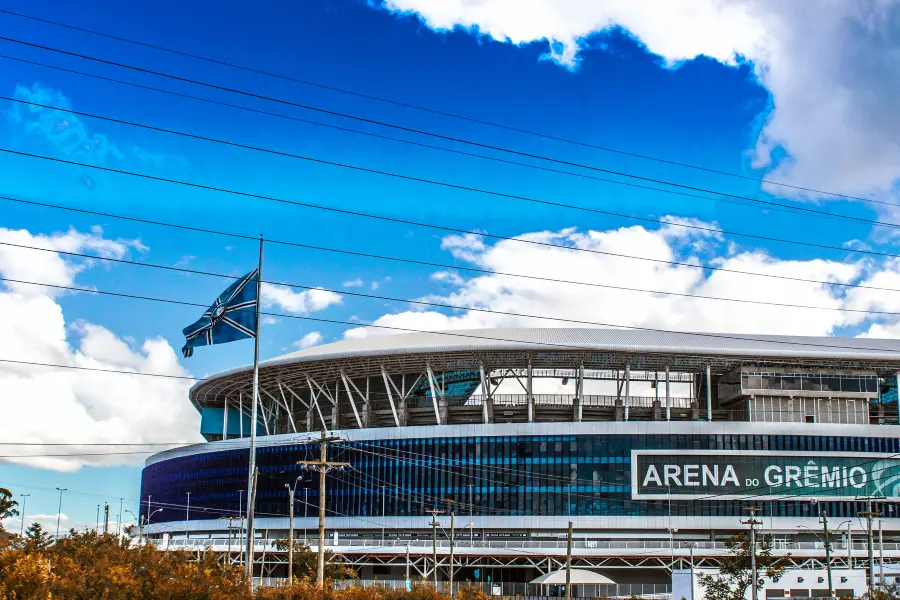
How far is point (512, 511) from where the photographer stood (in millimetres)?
114562

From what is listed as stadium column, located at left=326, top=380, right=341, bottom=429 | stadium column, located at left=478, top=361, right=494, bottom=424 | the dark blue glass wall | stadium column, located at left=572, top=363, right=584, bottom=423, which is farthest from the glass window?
stadium column, located at left=326, top=380, right=341, bottom=429

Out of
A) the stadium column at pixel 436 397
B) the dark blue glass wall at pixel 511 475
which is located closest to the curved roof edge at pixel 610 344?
the stadium column at pixel 436 397

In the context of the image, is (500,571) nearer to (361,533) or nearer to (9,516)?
(361,533)

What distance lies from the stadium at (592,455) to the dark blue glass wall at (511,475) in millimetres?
166

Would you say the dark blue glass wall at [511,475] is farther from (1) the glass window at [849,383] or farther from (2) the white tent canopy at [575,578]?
(2) the white tent canopy at [575,578]

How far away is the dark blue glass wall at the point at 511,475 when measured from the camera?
111 metres

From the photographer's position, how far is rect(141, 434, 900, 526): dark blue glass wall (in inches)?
4385

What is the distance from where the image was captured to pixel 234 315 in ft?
170

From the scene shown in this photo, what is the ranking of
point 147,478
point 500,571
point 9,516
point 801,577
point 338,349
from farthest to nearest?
1. point 147,478
2. point 338,349
3. point 500,571
4. point 801,577
5. point 9,516

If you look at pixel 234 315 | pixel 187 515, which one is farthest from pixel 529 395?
pixel 234 315

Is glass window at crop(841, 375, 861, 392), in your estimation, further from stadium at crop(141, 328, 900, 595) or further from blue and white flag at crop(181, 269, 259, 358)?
blue and white flag at crop(181, 269, 259, 358)

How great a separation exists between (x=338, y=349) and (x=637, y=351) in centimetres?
3651

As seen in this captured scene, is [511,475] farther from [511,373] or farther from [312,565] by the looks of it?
[312,565]

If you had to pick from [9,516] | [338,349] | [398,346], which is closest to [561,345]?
[398,346]
